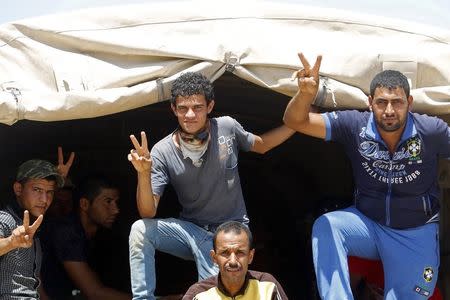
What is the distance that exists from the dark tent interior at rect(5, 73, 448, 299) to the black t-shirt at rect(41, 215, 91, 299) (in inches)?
20.6

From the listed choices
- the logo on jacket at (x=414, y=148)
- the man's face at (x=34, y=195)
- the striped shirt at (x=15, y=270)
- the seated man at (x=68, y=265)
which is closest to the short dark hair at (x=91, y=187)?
the seated man at (x=68, y=265)

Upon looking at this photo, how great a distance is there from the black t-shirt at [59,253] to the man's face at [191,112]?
3.88 feet

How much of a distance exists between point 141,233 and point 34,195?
774 millimetres

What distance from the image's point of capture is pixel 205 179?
4871 millimetres

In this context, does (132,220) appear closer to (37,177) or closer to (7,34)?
(37,177)

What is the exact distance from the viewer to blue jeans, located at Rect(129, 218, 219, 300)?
4609mm

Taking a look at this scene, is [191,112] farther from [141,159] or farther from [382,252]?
[382,252]

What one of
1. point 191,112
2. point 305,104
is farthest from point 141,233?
point 305,104

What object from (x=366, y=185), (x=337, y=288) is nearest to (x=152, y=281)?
(x=337, y=288)

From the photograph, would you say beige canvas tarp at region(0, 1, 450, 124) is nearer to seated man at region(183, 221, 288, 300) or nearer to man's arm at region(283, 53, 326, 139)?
man's arm at region(283, 53, 326, 139)

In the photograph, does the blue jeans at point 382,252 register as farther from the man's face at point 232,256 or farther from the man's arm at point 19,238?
the man's arm at point 19,238

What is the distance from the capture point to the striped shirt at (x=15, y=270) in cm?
466

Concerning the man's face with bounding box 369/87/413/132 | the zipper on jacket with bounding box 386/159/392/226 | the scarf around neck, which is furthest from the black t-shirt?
the man's face with bounding box 369/87/413/132

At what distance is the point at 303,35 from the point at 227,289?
5.23ft
